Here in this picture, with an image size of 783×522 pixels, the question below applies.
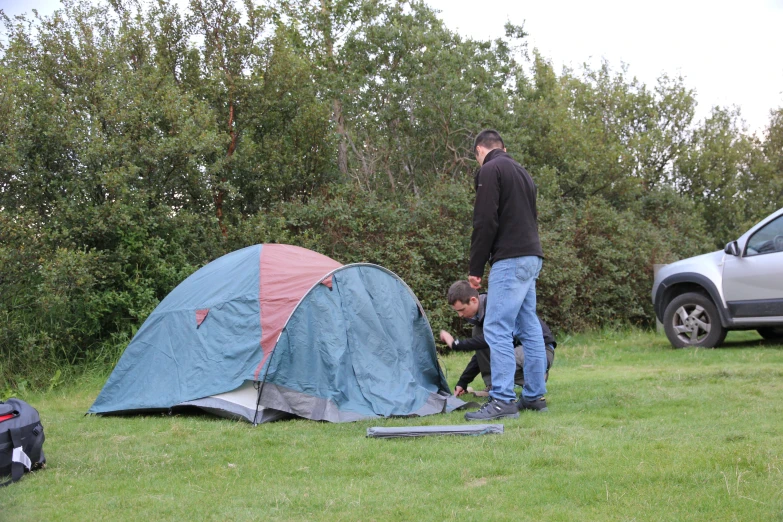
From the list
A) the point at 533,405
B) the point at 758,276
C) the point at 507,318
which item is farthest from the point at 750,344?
the point at 507,318

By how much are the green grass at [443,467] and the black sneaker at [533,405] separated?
0.33 feet

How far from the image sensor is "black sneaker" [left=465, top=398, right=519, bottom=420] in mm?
5840

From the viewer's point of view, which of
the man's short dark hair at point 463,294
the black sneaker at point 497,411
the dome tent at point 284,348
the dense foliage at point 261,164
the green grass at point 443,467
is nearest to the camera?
the green grass at point 443,467

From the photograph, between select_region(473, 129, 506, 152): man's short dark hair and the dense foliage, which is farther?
the dense foliage

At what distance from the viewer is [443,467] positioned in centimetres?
437

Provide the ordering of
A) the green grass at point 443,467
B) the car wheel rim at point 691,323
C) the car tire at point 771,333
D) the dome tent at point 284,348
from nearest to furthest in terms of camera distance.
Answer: the green grass at point 443,467
the dome tent at point 284,348
the car wheel rim at point 691,323
the car tire at point 771,333

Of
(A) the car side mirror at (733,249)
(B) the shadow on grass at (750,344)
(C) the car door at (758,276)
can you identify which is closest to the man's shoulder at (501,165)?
(A) the car side mirror at (733,249)

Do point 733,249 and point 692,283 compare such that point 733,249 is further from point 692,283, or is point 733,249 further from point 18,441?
point 18,441

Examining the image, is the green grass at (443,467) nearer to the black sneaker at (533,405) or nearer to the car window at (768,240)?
the black sneaker at (533,405)

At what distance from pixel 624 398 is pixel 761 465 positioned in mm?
2447

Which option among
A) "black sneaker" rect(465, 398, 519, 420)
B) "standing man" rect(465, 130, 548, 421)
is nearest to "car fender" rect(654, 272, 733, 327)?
"standing man" rect(465, 130, 548, 421)

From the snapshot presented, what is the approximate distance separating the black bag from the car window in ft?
28.2

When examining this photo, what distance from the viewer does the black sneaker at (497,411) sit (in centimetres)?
584

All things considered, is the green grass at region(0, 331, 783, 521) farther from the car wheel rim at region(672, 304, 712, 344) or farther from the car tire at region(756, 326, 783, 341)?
the car tire at region(756, 326, 783, 341)
